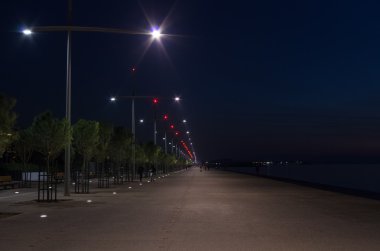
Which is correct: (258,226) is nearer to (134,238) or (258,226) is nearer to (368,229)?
(368,229)

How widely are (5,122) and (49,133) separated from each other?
755 centimetres

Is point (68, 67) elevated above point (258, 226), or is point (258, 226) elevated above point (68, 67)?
point (68, 67)

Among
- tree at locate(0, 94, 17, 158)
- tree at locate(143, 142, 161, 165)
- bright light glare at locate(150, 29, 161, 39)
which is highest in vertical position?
bright light glare at locate(150, 29, 161, 39)

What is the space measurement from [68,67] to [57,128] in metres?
3.43

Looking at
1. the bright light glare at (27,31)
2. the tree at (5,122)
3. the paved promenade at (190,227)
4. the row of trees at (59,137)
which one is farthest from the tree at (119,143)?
the tree at (5,122)

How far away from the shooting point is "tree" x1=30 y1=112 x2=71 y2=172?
2823 centimetres

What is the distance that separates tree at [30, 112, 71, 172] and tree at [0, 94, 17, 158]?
21.0 ft

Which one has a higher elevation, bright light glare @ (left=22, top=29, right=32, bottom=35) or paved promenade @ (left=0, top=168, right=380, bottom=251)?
bright light glare @ (left=22, top=29, right=32, bottom=35)

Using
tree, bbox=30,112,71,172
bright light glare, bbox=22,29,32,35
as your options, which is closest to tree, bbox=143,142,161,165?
tree, bbox=30,112,71,172

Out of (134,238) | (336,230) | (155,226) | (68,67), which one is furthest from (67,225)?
(68,67)

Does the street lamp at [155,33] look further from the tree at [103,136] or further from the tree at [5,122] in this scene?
the tree at [103,136]

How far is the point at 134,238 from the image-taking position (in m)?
13.8

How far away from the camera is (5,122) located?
68.0 feet

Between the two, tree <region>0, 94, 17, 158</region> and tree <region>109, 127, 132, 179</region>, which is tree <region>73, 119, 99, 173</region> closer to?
tree <region>109, 127, 132, 179</region>
